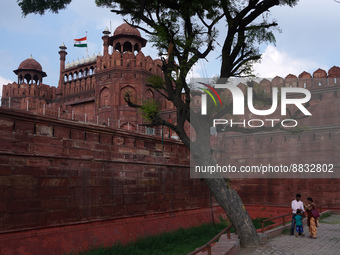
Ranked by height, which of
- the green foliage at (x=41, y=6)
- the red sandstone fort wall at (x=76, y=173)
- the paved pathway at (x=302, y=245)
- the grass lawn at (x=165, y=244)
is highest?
the green foliage at (x=41, y=6)

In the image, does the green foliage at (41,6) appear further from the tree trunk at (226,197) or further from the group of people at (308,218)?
the group of people at (308,218)

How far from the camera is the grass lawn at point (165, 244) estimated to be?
38.4 feet

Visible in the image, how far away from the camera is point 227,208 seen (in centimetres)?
998

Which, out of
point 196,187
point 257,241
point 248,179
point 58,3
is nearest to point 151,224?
point 196,187

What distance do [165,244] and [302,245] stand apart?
18.0ft

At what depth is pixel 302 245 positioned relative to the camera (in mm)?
9750

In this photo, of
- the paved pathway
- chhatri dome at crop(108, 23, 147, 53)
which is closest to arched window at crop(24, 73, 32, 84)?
chhatri dome at crop(108, 23, 147, 53)

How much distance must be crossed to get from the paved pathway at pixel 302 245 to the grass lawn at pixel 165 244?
328 cm

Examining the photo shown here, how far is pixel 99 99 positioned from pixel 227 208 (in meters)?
19.4

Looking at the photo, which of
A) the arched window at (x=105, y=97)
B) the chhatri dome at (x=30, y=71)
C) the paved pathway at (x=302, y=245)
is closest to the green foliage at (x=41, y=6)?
the paved pathway at (x=302, y=245)

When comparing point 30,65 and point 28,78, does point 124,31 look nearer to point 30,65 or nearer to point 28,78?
point 30,65

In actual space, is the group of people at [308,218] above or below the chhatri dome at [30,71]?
below

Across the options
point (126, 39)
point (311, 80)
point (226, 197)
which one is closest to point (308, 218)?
point (226, 197)

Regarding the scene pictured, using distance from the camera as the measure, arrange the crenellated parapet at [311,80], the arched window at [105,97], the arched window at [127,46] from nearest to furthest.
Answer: the crenellated parapet at [311,80]
the arched window at [105,97]
the arched window at [127,46]
